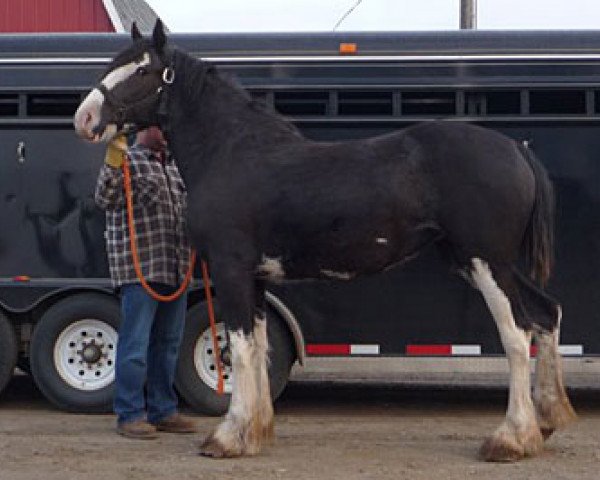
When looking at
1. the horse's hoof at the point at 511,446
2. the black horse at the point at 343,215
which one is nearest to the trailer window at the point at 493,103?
the black horse at the point at 343,215

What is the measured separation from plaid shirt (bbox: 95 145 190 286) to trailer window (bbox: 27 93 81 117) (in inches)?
54.6

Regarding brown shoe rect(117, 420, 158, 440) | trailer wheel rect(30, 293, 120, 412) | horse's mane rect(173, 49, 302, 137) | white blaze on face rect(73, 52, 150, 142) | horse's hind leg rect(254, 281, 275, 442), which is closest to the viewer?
white blaze on face rect(73, 52, 150, 142)

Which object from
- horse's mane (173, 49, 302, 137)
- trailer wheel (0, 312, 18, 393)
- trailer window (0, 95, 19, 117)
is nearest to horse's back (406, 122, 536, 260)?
horse's mane (173, 49, 302, 137)

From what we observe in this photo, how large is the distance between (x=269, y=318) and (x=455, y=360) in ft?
4.71

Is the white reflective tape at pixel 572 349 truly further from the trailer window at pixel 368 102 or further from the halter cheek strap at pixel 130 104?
the halter cheek strap at pixel 130 104

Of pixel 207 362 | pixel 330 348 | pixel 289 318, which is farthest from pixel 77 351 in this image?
pixel 330 348

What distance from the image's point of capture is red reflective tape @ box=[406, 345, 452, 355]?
7.84 meters

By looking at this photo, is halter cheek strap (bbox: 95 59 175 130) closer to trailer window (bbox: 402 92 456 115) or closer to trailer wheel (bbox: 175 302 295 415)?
trailer wheel (bbox: 175 302 295 415)

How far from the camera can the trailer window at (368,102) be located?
25.7 ft

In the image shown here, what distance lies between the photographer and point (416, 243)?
20.2ft

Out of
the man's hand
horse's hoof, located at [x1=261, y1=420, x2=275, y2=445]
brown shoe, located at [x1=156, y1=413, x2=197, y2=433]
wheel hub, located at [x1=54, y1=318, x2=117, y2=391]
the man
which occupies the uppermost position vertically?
the man's hand

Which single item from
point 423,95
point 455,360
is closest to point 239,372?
point 455,360

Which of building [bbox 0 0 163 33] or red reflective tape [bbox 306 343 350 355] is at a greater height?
building [bbox 0 0 163 33]

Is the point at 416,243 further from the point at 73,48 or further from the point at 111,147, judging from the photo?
the point at 73,48
